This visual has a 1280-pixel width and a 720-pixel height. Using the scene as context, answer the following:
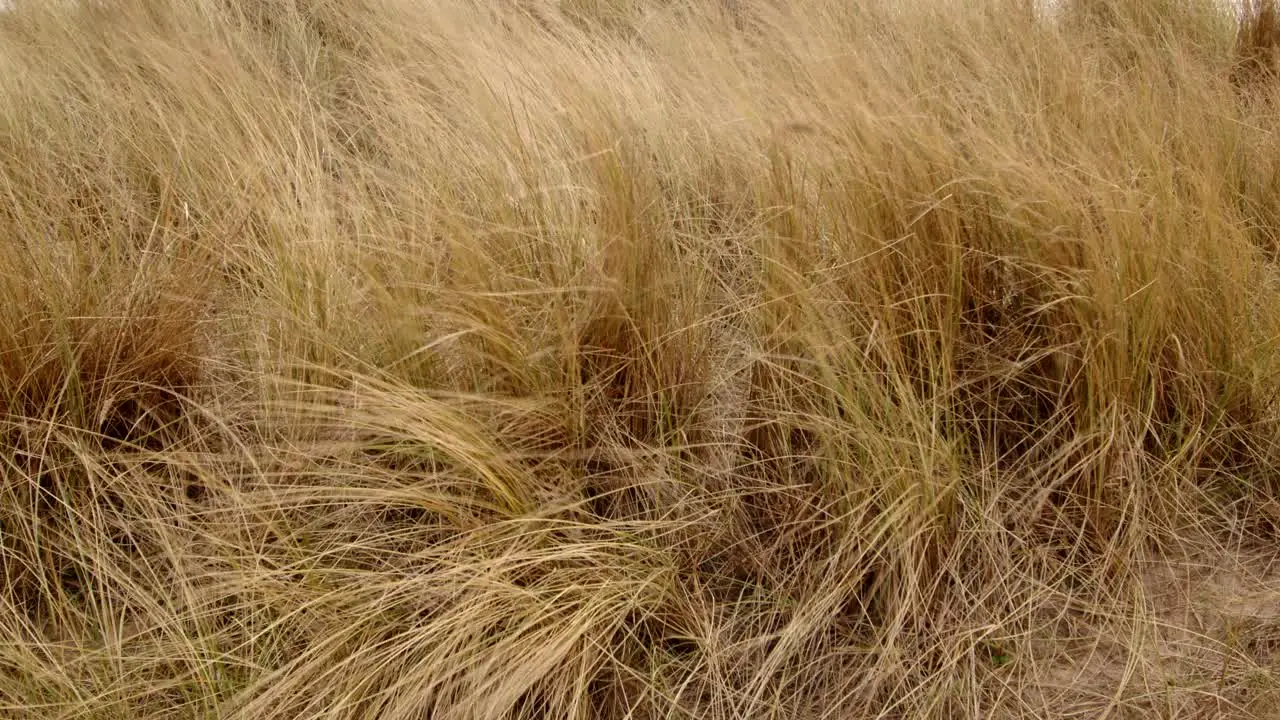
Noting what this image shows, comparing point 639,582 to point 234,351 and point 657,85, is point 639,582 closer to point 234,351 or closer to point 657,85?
point 234,351

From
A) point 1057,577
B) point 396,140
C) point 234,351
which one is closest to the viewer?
point 1057,577

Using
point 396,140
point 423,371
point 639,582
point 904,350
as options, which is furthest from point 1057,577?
point 396,140

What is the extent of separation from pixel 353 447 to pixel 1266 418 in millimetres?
1416

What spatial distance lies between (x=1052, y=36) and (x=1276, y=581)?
174cm

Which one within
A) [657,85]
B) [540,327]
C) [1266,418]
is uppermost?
[657,85]

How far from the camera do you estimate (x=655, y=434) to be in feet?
5.12

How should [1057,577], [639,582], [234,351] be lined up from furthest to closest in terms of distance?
1. [234,351]
2. [1057,577]
3. [639,582]

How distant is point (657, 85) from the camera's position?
247 centimetres

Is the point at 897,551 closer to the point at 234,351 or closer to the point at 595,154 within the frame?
the point at 595,154

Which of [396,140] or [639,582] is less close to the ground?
[396,140]

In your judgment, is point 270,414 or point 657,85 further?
point 657,85

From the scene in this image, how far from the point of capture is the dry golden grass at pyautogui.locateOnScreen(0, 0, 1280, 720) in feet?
4.12

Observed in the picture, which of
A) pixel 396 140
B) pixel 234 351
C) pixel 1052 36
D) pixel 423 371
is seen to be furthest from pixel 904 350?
pixel 1052 36

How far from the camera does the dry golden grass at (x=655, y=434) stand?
1.25 m
